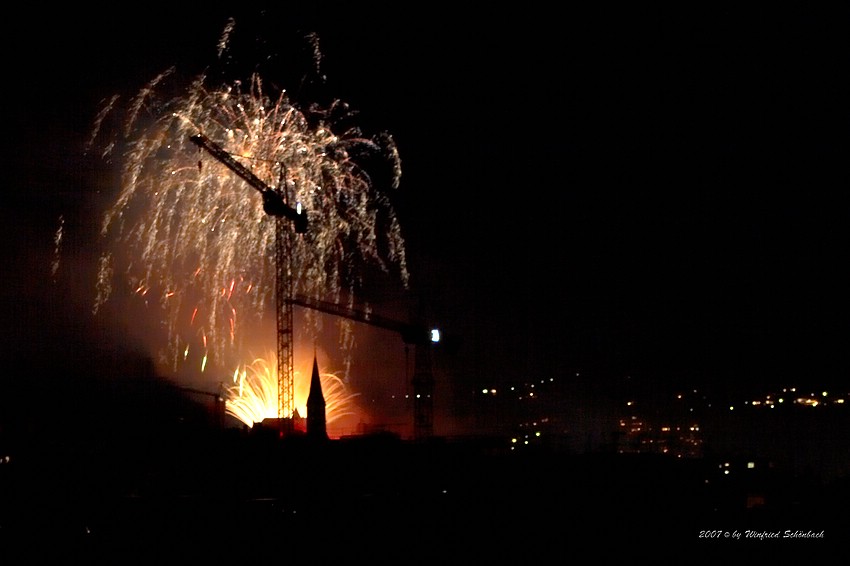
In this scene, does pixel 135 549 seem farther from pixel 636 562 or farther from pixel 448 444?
pixel 448 444

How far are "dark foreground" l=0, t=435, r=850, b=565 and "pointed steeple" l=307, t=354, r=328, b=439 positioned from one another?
16.7 ft

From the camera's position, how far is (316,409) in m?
56.9

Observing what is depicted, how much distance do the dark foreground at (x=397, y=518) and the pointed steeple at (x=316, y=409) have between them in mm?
5076

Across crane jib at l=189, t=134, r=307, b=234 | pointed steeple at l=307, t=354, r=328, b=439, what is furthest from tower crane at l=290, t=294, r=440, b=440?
crane jib at l=189, t=134, r=307, b=234

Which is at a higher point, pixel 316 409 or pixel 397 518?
pixel 316 409

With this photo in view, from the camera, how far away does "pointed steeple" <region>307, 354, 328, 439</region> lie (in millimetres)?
55656

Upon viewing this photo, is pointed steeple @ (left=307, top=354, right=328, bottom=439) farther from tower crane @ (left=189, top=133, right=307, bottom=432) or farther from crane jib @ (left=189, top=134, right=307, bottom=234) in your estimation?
crane jib @ (left=189, top=134, right=307, bottom=234)

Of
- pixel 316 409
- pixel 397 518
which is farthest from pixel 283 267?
pixel 397 518

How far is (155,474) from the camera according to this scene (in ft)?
155

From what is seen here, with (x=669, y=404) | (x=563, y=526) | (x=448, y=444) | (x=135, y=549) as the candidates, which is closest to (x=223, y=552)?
(x=135, y=549)

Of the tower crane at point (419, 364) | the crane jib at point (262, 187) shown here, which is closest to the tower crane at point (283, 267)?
the crane jib at point (262, 187)

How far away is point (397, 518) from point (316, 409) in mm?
33607

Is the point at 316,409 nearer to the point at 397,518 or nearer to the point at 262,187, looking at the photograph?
the point at 262,187

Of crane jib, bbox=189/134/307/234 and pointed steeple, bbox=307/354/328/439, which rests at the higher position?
crane jib, bbox=189/134/307/234
